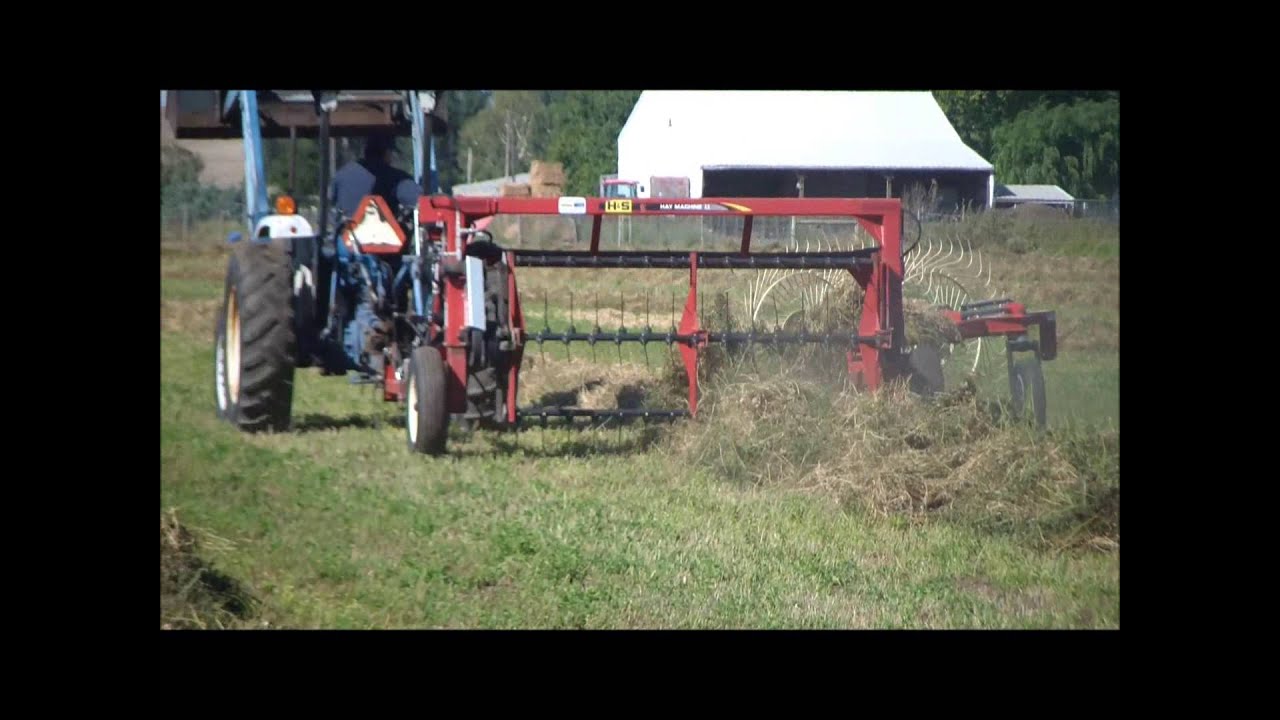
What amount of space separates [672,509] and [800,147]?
2758 millimetres

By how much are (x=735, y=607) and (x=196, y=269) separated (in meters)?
4.68

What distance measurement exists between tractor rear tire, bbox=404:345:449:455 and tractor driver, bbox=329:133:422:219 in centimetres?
144

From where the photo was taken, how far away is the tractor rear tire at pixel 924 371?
8.51 metres

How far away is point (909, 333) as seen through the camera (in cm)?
934

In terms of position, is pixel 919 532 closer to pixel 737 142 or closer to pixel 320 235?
pixel 737 142

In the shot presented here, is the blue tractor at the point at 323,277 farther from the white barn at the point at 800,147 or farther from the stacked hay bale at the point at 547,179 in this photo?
the stacked hay bale at the point at 547,179

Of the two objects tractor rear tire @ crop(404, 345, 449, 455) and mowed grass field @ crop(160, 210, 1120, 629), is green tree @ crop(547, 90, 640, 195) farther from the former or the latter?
tractor rear tire @ crop(404, 345, 449, 455)

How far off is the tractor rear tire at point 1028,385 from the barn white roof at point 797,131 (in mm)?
1255

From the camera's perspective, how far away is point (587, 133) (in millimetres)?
10227

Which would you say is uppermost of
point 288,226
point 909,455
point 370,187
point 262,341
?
point 370,187

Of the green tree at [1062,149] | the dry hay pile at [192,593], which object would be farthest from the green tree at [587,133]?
the dry hay pile at [192,593]

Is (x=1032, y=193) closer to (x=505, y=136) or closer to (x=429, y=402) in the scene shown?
(x=429, y=402)

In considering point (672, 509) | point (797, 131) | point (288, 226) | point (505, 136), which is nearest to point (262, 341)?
point (288, 226)

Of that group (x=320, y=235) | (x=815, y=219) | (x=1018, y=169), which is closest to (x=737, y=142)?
(x=815, y=219)
